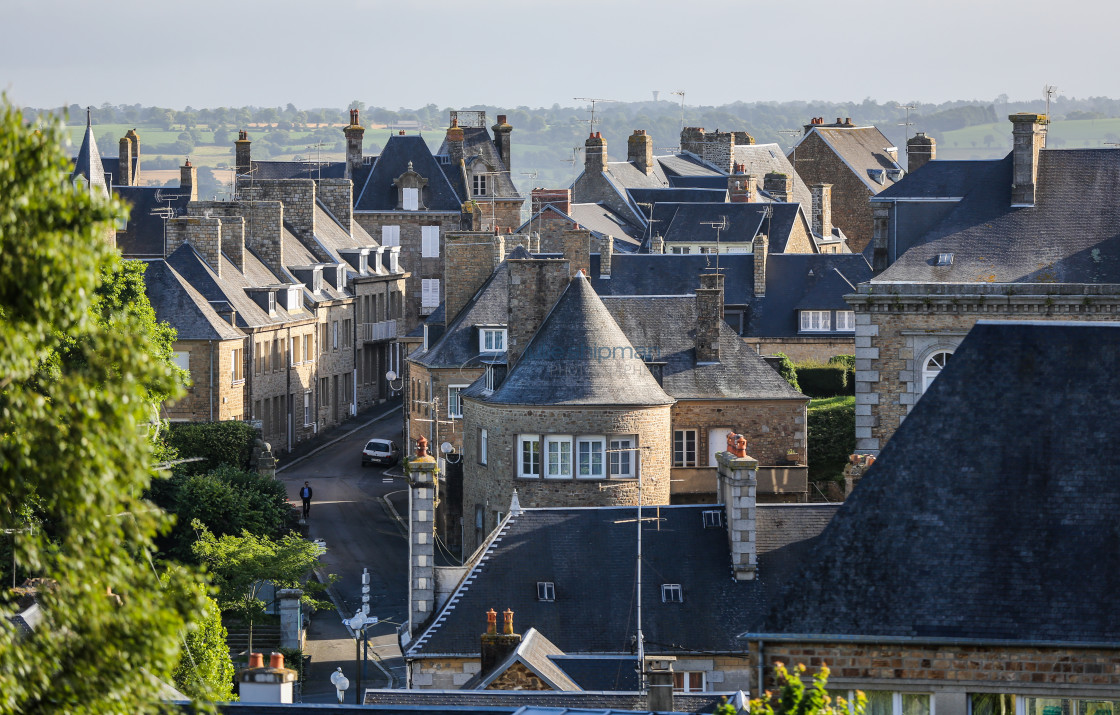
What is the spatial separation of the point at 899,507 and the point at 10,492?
393 inches

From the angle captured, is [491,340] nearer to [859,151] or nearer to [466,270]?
[466,270]

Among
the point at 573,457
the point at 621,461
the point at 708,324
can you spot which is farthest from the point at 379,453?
the point at 621,461

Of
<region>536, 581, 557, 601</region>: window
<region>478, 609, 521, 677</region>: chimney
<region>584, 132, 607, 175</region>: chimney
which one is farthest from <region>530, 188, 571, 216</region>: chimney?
<region>478, 609, 521, 677</region>: chimney

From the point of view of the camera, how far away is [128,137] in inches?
3866

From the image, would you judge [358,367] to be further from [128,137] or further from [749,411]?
[749,411]

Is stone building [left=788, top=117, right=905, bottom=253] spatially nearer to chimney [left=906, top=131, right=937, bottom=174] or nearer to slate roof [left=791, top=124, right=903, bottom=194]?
slate roof [left=791, top=124, right=903, bottom=194]

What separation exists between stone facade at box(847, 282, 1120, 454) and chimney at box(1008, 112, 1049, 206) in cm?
372

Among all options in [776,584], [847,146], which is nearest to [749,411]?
[776,584]

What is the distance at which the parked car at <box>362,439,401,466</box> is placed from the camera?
205 ft

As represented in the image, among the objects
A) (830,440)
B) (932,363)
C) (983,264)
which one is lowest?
(830,440)

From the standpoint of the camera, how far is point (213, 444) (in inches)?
2157

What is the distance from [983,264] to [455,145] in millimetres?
58357

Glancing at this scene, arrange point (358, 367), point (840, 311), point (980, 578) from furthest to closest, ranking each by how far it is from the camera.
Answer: point (358, 367) < point (840, 311) < point (980, 578)

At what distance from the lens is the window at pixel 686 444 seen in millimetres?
47531
